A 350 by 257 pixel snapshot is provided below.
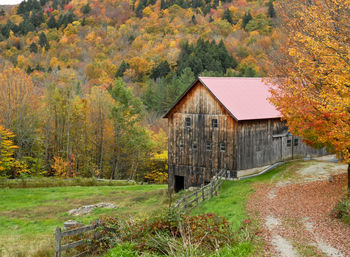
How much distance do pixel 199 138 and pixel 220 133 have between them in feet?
6.70

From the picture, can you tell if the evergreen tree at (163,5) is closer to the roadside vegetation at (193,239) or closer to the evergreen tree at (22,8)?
the evergreen tree at (22,8)

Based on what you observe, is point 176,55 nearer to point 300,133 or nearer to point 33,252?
point 300,133

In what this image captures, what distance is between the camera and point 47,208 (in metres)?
30.6

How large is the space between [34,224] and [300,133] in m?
17.4

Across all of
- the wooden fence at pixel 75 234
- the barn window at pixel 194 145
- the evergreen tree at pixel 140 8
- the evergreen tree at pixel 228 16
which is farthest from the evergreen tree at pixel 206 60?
the evergreen tree at pixel 140 8

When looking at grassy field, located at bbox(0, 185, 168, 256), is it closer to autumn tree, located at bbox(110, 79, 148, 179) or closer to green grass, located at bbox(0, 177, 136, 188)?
green grass, located at bbox(0, 177, 136, 188)

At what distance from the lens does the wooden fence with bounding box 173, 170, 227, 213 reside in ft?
73.9

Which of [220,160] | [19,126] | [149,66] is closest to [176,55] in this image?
[149,66]

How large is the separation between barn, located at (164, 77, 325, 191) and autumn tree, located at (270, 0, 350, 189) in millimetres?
8315

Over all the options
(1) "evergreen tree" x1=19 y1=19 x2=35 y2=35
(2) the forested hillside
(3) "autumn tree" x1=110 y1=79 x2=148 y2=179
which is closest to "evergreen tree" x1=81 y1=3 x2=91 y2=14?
(2) the forested hillside

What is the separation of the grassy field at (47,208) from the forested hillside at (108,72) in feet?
23.5

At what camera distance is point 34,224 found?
83.9 ft

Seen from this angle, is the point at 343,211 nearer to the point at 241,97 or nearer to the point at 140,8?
the point at 241,97

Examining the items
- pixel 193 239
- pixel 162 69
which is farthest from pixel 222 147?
pixel 162 69
